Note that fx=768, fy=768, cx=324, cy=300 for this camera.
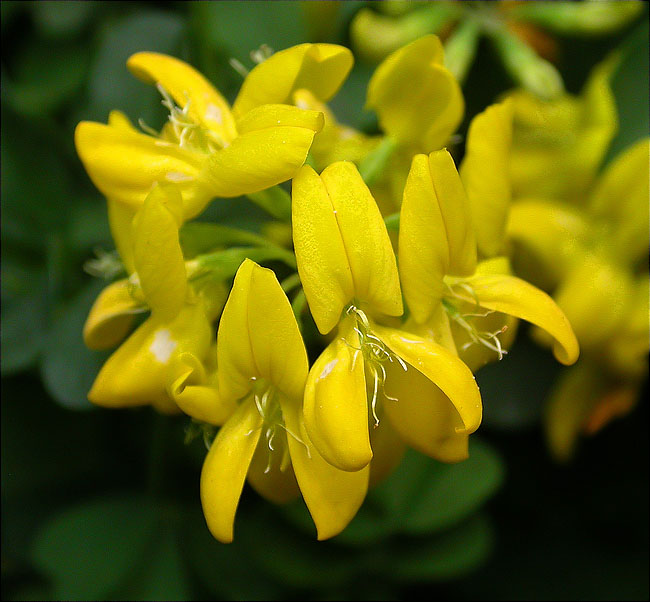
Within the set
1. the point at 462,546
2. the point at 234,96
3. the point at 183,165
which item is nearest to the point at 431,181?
the point at 183,165

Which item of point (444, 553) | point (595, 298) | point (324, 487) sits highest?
point (324, 487)

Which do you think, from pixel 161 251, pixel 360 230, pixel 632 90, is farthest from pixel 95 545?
pixel 632 90

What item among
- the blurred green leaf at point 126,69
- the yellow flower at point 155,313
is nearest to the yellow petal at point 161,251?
the yellow flower at point 155,313

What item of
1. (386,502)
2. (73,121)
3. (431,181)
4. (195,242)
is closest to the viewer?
(431,181)

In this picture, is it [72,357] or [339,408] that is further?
[72,357]

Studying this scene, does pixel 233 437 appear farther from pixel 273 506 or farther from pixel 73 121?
pixel 73 121

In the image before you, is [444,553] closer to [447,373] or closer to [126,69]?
[447,373]

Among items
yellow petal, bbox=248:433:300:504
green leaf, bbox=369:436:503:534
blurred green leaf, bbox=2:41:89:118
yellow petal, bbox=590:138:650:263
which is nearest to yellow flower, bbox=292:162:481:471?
yellow petal, bbox=248:433:300:504

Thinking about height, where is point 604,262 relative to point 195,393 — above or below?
below
